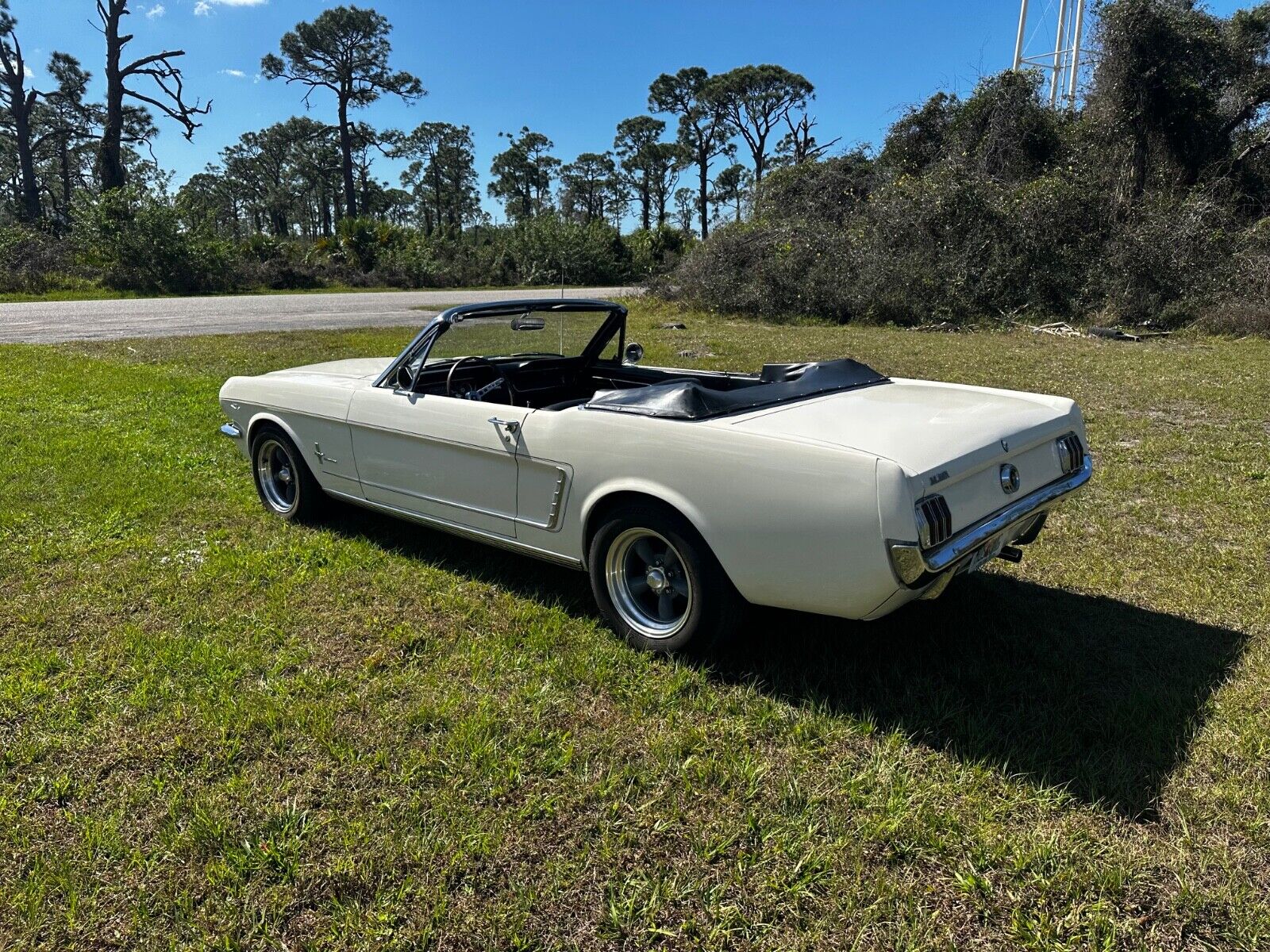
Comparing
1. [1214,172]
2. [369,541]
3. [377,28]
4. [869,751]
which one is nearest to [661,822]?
[869,751]

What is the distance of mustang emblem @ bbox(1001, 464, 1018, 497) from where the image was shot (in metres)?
2.74

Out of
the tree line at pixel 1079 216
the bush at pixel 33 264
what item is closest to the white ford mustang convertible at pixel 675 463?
the tree line at pixel 1079 216

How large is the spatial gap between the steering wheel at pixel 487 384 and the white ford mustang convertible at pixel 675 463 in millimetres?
13

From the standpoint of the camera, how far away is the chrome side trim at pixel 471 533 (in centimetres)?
321

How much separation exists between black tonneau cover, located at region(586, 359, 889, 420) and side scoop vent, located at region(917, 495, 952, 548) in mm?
819

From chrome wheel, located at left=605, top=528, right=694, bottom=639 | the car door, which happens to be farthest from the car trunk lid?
the car door

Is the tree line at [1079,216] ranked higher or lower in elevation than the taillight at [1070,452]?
Answer: higher

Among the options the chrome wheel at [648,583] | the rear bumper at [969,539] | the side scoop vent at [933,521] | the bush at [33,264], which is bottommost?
the chrome wheel at [648,583]

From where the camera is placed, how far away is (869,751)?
97.4 inches

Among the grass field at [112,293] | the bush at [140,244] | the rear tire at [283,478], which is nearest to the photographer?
the rear tire at [283,478]

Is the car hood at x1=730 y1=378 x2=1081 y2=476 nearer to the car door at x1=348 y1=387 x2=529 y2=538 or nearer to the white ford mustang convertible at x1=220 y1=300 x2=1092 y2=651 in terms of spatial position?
the white ford mustang convertible at x1=220 y1=300 x2=1092 y2=651

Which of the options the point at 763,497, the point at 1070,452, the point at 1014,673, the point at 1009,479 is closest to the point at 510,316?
the point at 763,497

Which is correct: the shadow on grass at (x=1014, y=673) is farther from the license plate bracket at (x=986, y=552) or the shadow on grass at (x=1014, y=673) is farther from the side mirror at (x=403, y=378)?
the side mirror at (x=403, y=378)

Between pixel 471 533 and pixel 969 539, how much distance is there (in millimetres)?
1984
